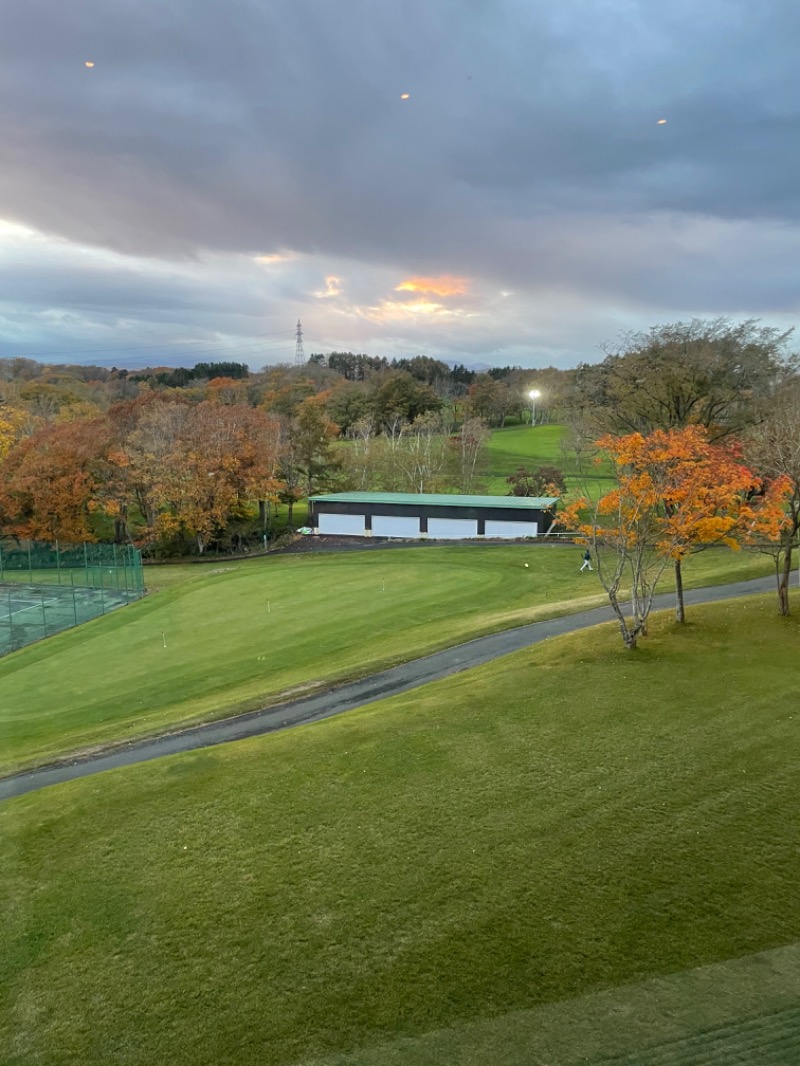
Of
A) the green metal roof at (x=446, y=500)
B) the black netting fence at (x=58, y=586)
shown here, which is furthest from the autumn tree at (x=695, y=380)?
the black netting fence at (x=58, y=586)

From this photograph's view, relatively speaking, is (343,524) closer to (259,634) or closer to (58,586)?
(58,586)

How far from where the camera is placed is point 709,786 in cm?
1001

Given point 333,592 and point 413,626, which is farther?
point 333,592

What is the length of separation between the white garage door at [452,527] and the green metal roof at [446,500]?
3.47 feet

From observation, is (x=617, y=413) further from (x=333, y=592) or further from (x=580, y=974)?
(x=580, y=974)

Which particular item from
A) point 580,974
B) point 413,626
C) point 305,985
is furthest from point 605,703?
point 413,626

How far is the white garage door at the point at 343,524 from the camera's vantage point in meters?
48.2

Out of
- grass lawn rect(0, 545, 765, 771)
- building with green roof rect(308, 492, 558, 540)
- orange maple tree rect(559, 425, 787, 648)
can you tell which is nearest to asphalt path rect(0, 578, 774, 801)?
grass lawn rect(0, 545, 765, 771)

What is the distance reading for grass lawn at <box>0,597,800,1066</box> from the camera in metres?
6.02

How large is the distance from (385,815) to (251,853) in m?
1.94

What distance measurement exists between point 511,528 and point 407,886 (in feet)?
121

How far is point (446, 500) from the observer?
46781mm

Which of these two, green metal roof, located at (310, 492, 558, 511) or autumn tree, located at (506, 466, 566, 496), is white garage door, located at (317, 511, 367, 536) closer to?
green metal roof, located at (310, 492, 558, 511)

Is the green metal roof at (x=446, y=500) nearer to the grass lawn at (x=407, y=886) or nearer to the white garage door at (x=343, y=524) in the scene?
the white garage door at (x=343, y=524)
